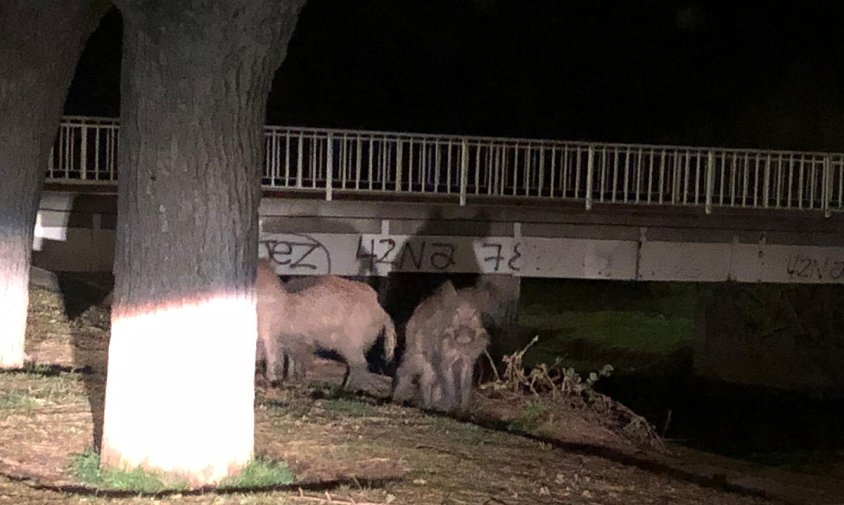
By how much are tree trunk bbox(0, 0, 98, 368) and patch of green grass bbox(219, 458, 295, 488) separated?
13.4ft

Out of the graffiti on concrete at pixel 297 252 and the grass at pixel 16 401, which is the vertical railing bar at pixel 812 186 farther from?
the grass at pixel 16 401

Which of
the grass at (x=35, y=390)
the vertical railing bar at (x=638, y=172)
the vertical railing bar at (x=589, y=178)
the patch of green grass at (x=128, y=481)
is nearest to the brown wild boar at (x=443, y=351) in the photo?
the grass at (x=35, y=390)

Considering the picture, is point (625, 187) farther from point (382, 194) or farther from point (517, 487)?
point (517, 487)

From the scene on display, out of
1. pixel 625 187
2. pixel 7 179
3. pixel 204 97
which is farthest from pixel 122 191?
pixel 625 187

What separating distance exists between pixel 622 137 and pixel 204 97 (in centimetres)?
2889

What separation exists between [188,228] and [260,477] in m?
1.45

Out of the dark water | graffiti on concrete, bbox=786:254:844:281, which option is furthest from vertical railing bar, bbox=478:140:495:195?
graffiti on concrete, bbox=786:254:844:281

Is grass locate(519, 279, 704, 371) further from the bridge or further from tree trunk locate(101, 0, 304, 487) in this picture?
tree trunk locate(101, 0, 304, 487)

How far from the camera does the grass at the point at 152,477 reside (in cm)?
656

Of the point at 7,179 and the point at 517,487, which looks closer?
the point at 517,487

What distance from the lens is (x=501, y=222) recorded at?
18.4 meters

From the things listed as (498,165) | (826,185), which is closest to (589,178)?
(498,165)

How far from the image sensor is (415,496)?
6773 mm

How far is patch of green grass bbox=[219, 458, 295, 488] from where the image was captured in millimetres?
6742
